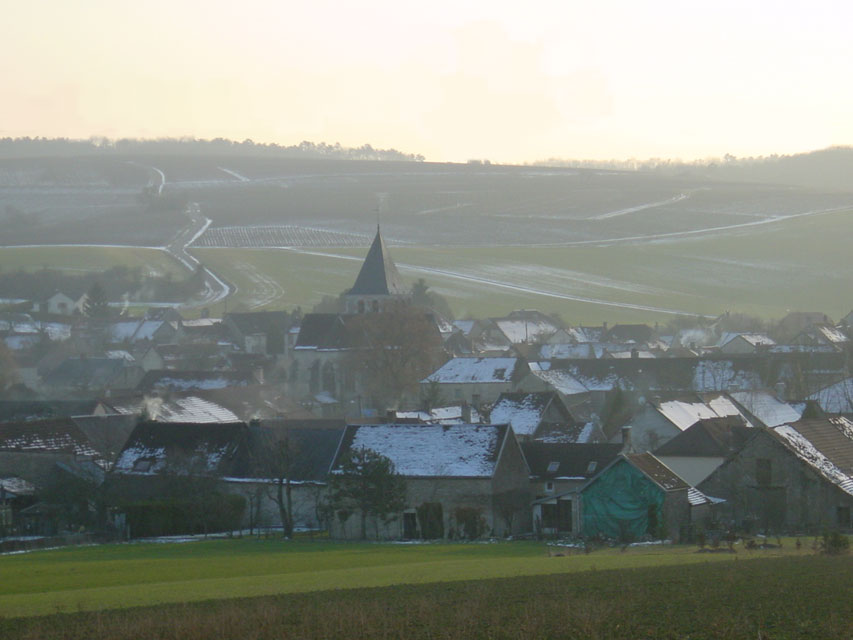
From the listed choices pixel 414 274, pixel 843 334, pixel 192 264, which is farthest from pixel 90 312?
pixel 843 334

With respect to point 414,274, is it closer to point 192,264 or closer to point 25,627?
point 192,264

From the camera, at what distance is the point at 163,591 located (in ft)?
88.9

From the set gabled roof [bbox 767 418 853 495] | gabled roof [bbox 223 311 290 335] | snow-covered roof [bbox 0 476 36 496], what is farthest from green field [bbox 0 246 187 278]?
gabled roof [bbox 767 418 853 495]

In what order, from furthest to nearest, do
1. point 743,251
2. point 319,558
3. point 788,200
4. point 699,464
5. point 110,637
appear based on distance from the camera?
point 788,200
point 743,251
point 699,464
point 319,558
point 110,637

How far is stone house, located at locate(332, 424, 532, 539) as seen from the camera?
43.8m

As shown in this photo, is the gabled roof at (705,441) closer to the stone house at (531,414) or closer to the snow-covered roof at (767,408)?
the stone house at (531,414)

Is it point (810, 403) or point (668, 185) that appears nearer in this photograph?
point (810, 403)

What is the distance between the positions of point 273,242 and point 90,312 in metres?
38.3

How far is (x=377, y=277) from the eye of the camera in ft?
331

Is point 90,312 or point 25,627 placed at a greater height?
point 25,627

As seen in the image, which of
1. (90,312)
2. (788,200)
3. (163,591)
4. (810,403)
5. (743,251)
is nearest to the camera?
(163,591)

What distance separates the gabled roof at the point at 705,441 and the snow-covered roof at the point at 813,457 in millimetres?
4959

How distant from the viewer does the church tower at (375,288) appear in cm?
9975

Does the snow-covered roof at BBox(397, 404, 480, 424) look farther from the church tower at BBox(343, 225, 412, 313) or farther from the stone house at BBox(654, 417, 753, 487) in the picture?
the church tower at BBox(343, 225, 412, 313)
